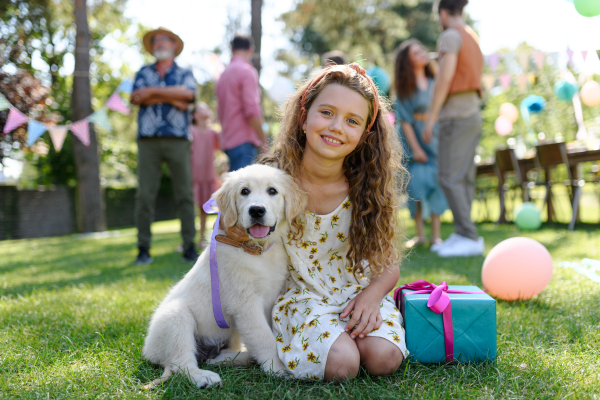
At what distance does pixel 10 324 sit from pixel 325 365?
216 centimetres

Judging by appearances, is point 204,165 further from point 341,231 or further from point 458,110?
point 341,231

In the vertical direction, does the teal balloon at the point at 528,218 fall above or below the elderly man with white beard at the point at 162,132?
below

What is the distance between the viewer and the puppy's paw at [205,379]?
1.82 m

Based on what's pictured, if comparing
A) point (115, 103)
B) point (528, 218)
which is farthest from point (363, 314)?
point (115, 103)

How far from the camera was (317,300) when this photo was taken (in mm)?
2229

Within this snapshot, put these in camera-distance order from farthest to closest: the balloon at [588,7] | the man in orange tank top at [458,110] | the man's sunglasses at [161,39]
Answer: the man's sunglasses at [161,39]
the balloon at [588,7]
the man in orange tank top at [458,110]

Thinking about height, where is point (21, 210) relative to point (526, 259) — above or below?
below

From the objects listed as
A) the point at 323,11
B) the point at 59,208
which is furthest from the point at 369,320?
the point at 323,11

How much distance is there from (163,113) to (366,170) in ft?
10.6

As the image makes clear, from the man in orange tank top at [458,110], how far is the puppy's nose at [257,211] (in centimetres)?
331

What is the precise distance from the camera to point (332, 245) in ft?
7.77

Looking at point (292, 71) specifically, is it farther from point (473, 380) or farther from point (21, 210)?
point (473, 380)

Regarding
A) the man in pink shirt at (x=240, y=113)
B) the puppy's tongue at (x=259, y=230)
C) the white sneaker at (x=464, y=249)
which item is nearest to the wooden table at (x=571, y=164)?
the white sneaker at (x=464, y=249)

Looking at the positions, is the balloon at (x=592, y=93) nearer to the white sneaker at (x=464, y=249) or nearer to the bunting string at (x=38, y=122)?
the white sneaker at (x=464, y=249)
